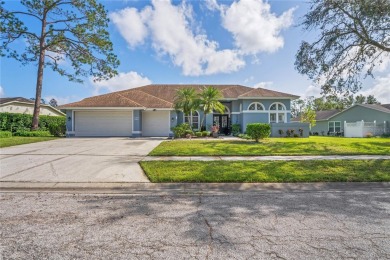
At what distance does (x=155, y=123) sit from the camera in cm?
2336

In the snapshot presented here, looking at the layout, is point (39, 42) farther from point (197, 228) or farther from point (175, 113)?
point (197, 228)

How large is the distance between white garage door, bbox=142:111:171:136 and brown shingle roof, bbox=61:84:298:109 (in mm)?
953

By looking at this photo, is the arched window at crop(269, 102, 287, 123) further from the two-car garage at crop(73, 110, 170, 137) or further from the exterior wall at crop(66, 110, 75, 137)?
the exterior wall at crop(66, 110, 75, 137)

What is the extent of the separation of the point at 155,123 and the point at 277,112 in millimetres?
12407

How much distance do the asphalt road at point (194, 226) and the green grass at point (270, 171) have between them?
114 cm

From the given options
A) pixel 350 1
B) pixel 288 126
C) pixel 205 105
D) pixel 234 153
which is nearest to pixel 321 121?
pixel 288 126

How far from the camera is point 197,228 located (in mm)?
3316

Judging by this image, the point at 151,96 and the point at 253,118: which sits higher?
the point at 151,96

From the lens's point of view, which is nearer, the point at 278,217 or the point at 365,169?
the point at 278,217

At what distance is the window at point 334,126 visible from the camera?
37.2 meters

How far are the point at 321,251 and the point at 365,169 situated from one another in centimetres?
596

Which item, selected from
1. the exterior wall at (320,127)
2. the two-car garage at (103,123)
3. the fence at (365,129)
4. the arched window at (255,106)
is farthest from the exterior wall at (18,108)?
the exterior wall at (320,127)

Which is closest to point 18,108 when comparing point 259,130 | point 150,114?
point 150,114

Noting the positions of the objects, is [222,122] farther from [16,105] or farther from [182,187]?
[16,105]
